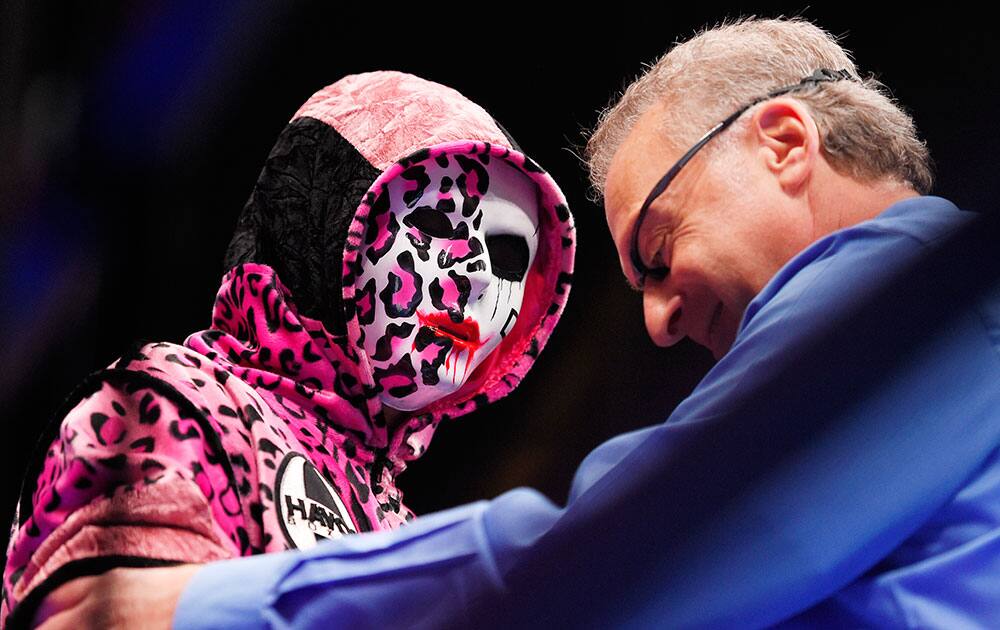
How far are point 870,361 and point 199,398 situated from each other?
0.82 m

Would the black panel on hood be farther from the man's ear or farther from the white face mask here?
the man's ear

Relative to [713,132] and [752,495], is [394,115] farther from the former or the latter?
[752,495]

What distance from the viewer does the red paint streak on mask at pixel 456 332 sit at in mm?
1293

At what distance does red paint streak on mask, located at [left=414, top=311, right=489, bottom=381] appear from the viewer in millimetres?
1293

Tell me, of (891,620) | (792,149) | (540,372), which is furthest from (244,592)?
(540,372)

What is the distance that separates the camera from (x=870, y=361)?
1.15 feet

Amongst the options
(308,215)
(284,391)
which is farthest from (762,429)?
(308,215)

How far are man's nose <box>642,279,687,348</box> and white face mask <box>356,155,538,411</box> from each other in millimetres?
182

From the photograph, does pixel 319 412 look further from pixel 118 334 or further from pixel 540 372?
pixel 540 372

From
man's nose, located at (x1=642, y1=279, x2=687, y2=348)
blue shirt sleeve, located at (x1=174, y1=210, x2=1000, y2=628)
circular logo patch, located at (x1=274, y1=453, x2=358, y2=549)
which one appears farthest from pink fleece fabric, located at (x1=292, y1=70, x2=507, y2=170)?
blue shirt sleeve, located at (x1=174, y1=210, x2=1000, y2=628)

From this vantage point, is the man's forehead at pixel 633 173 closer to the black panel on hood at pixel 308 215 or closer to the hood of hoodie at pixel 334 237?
the hood of hoodie at pixel 334 237

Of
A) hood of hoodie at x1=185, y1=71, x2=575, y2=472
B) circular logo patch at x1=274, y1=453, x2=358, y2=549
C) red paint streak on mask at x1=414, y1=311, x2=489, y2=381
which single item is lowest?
circular logo patch at x1=274, y1=453, x2=358, y2=549

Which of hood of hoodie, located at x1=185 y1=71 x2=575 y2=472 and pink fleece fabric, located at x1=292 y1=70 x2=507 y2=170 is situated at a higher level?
pink fleece fabric, located at x1=292 y1=70 x2=507 y2=170

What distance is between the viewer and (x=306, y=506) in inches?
41.9
